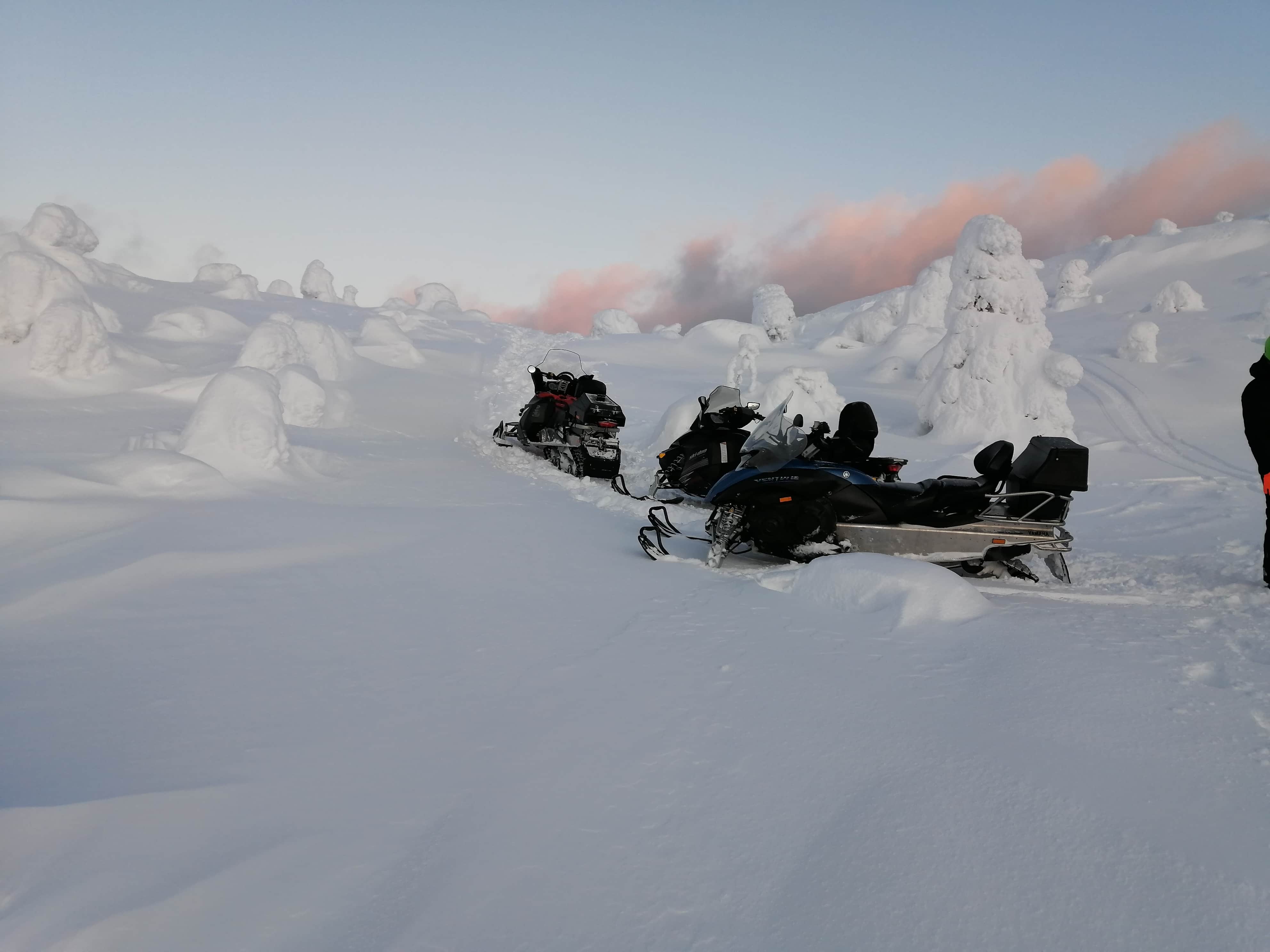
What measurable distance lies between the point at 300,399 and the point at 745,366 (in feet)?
37.2

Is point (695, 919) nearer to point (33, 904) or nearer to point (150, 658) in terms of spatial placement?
point (33, 904)

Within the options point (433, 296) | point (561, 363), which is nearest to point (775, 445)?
point (561, 363)

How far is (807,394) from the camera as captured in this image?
14.9 meters

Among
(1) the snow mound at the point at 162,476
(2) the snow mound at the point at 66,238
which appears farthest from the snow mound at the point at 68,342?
(2) the snow mound at the point at 66,238

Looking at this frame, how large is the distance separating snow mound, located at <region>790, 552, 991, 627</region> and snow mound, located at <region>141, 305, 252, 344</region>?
21589 mm

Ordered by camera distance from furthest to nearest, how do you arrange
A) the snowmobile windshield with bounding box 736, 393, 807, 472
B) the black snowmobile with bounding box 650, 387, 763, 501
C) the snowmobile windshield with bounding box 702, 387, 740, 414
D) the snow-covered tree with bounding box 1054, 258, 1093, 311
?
the snow-covered tree with bounding box 1054, 258, 1093, 311 → the snowmobile windshield with bounding box 702, 387, 740, 414 → the black snowmobile with bounding box 650, 387, 763, 501 → the snowmobile windshield with bounding box 736, 393, 807, 472

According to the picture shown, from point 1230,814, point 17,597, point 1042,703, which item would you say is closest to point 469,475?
point 17,597

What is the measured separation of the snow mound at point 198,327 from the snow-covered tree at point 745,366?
14.8 meters

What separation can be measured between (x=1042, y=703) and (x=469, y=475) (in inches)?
299

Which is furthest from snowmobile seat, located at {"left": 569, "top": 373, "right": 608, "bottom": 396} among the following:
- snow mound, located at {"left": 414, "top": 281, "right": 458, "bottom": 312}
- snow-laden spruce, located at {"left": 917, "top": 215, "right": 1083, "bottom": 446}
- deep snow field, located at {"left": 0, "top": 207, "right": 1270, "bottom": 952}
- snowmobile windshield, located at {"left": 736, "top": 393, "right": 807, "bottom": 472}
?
snow mound, located at {"left": 414, "top": 281, "right": 458, "bottom": 312}

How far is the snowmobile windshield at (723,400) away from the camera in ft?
28.2

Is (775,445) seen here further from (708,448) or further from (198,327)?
(198,327)

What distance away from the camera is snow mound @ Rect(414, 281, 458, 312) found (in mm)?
58250

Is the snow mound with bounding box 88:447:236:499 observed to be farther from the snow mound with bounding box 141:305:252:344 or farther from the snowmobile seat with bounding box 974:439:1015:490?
the snow mound with bounding box 141:305:252:344
